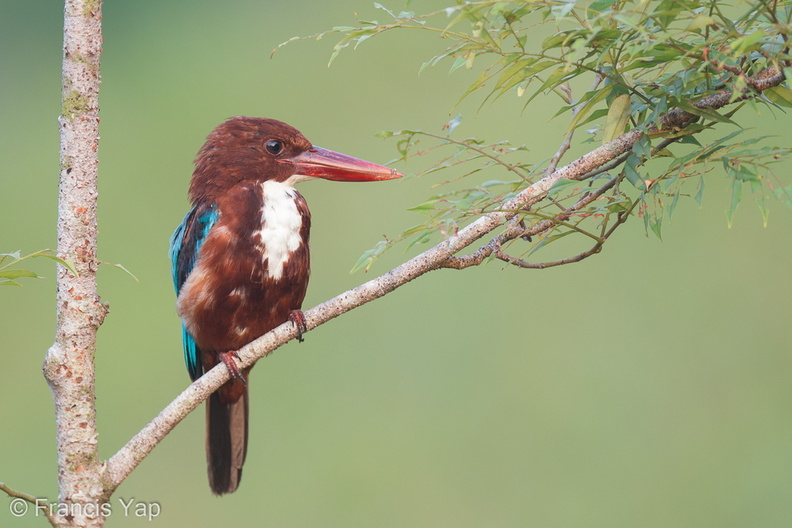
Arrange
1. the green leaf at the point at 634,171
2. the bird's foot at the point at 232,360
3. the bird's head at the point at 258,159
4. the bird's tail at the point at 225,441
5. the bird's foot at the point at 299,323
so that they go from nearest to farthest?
the green leaf at the point at 634,171 → the bird's foot at the point at 299,323 → the bird's foot at the point at 232,360 → the bird's head at the point at 258,159 → the bird's tail at the point at 225,441

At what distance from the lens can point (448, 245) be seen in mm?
1315

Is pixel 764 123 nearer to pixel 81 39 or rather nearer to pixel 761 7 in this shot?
pixel 761 7

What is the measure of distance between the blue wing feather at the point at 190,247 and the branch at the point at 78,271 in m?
0.67

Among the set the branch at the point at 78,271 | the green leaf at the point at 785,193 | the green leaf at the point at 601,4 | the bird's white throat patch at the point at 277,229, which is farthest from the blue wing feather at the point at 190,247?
the green leaf at the point at 785,193

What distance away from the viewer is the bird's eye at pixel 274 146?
2.02m

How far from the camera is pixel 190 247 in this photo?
199 cm

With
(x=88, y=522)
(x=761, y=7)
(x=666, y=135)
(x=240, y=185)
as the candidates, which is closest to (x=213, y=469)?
(x=240, y=185)

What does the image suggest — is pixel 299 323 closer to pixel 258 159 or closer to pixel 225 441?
pixel 258 159

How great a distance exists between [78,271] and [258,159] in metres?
0.81

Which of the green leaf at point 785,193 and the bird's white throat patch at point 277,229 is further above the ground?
the bird's white throat patch at point 277,229

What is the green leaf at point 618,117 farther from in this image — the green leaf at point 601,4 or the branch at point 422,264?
the green leaf at point 601,4


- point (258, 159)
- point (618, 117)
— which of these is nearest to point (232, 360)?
point (258, 159)

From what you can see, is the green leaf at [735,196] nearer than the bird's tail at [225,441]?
Yes

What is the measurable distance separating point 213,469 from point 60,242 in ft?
3.42
